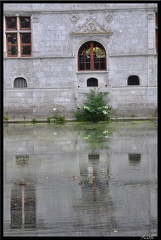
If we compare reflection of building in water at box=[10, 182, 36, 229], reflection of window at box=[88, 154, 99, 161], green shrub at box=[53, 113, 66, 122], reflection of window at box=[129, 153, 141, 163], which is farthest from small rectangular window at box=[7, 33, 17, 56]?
reflection of building in water at box=[10, 182, 36, 229]

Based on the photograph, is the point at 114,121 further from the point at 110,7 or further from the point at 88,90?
the point at 110,7

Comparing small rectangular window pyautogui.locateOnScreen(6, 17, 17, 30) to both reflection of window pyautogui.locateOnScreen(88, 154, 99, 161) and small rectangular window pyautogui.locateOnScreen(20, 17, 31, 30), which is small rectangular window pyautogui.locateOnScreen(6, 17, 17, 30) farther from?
reflection of window pyautogui.locateOnScreen(88, 154, 99, 161)

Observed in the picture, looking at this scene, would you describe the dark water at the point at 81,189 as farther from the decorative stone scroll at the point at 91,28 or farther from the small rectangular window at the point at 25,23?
the small rectangular window at the point at 25,23

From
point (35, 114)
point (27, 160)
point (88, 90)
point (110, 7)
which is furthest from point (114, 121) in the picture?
point (27, 160)

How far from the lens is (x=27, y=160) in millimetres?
15328

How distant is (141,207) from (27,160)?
691 centimetres

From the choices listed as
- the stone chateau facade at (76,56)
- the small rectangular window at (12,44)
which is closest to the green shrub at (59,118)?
the stone chateau facade at (76,56)

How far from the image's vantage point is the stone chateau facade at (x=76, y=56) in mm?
32969

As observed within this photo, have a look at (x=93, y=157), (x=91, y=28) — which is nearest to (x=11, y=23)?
(x=91, y=28)

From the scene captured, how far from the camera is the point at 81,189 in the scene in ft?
35.0

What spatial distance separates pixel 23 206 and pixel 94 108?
2280cm

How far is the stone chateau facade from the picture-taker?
108 feet

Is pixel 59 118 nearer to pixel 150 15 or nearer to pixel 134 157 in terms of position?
pixel 150 15

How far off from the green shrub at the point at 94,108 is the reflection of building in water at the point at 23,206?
20721 mm
